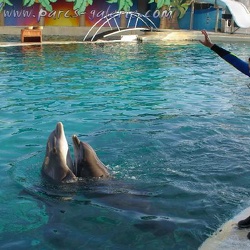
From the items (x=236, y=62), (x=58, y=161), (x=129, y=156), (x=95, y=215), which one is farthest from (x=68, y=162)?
(x=236, y=62)

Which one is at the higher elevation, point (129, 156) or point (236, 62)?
point (236, 62)

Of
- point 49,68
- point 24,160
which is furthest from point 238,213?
point 49,68

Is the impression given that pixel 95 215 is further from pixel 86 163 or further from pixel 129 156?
pixel 129 156

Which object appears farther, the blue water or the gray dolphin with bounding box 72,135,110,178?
the gray dolphin with bounding box 72,135,110,178

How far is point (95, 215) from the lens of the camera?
14.6 ft

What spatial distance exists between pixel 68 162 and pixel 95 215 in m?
0.83

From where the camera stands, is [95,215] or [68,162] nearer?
[95,215]

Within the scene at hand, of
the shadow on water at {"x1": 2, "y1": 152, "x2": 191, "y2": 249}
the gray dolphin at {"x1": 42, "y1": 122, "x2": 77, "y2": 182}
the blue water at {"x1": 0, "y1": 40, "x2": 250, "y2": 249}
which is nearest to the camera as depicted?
the shadow on water at {"x1": 2, "y1": 152, "x2": 191, "y2": 249}

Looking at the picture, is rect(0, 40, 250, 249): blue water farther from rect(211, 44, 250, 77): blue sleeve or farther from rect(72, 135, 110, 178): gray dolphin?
rect(211, 44, 250, 77): blue sleeve

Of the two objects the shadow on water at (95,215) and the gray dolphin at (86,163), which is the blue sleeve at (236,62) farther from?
the gray dolphin at (86,163)

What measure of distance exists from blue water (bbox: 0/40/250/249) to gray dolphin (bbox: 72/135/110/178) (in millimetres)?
129

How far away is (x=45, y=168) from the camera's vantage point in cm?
511

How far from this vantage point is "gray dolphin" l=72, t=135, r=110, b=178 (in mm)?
4938

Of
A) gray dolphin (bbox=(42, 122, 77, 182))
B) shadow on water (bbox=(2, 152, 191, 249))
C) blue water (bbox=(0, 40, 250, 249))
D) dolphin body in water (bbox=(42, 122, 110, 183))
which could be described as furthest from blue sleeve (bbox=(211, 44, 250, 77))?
gray dolphin (bbox=(42, 122, 77, 182))
